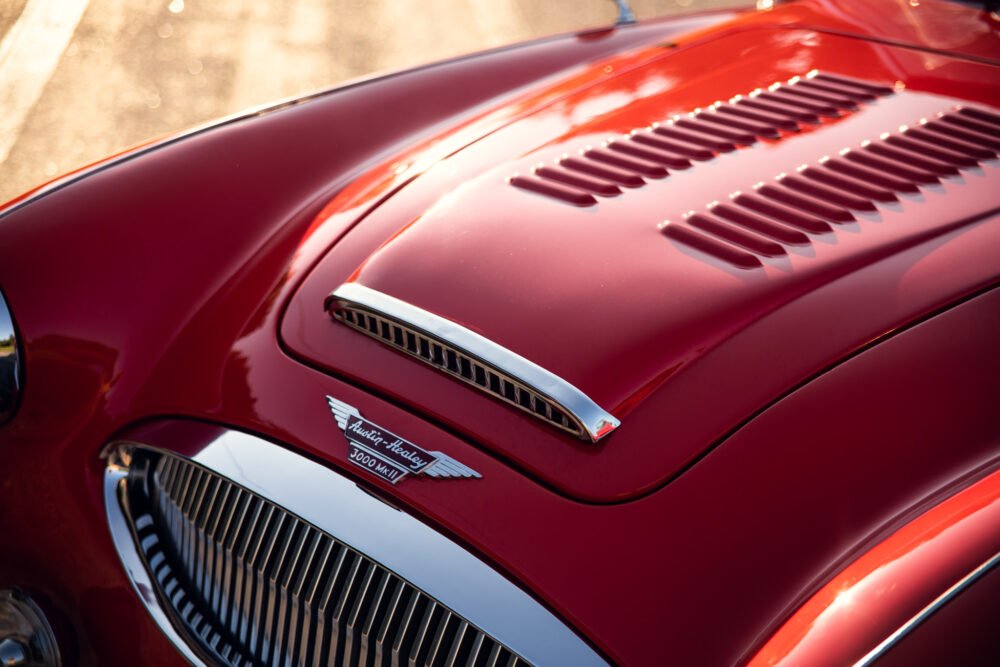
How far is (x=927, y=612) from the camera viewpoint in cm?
116

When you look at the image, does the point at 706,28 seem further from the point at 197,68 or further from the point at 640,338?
the point at 197,68

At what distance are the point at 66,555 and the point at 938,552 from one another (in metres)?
1.28

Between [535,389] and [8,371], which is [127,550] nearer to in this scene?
[8,371]

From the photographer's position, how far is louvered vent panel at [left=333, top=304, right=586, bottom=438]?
1.45 metres

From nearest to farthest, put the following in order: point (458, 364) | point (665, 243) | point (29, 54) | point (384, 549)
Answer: point (384, 549) → point (458, 364) → point (665, 243) → point (29, 54)

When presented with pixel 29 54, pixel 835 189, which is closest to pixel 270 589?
pixel 835 189

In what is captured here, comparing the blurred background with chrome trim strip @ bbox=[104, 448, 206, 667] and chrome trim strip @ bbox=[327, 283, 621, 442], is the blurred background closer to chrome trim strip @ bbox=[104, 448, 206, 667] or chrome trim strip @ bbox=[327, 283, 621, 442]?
chrome trim strip @ bbox=[104, 448, 206, 667]

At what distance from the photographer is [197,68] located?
5.48 m

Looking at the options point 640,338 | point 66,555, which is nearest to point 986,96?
point 640,338

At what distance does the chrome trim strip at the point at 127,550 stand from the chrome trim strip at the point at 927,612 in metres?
0.94

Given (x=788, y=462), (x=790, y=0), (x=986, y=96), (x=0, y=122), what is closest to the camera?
(x=788, y=462)

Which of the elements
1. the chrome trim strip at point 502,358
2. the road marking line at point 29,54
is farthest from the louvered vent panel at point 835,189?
the road marking line at point 29,54

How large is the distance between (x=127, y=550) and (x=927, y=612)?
3.80 ft

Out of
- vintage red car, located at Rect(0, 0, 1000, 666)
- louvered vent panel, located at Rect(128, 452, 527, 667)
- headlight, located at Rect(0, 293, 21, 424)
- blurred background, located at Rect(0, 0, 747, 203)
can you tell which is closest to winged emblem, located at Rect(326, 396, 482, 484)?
vintage red car, located at Rect(0, 0, 1000, 666)
